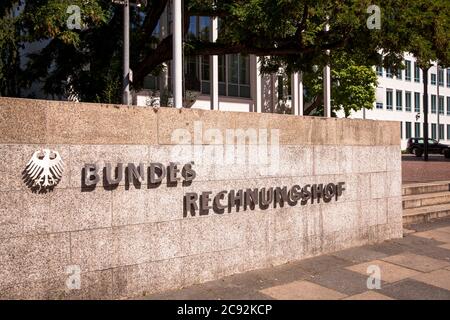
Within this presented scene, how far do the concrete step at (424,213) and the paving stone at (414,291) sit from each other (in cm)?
428

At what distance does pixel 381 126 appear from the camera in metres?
9.34

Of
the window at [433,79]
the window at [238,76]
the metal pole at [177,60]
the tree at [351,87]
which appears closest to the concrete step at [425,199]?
the metal pole at [177,60]

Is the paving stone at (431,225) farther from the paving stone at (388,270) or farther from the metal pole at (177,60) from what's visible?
the metal pole at (177,60)

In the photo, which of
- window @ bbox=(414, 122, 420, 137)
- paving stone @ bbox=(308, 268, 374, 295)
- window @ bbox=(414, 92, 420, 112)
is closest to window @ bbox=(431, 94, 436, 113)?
window @ bbox=(414, 92, 420, 112)

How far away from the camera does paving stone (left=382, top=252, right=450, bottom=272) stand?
775 cm

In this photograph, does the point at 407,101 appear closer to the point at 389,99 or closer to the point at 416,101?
the point at 416,101


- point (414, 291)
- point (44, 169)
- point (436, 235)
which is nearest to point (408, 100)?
point (436, 235)

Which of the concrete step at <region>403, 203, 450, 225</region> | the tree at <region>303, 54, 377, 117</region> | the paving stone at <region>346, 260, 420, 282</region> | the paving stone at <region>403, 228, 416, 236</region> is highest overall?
the tree at <region>303, 54, 377, 117</region>

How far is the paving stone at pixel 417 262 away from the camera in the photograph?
7.75 m

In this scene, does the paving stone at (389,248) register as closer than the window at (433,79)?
Yes

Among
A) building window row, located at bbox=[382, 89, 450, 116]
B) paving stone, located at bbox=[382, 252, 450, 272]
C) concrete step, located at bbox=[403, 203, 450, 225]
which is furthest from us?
building window row, located at bbox=[382, 89, 450, 116]

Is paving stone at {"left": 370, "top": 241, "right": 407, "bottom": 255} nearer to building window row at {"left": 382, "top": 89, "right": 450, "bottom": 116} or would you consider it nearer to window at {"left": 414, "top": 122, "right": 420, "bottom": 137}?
building window row at {"left": 382, "top": 89, "right": 450, "bottom": 116}

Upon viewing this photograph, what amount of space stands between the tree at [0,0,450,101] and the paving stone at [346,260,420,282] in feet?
20.8
